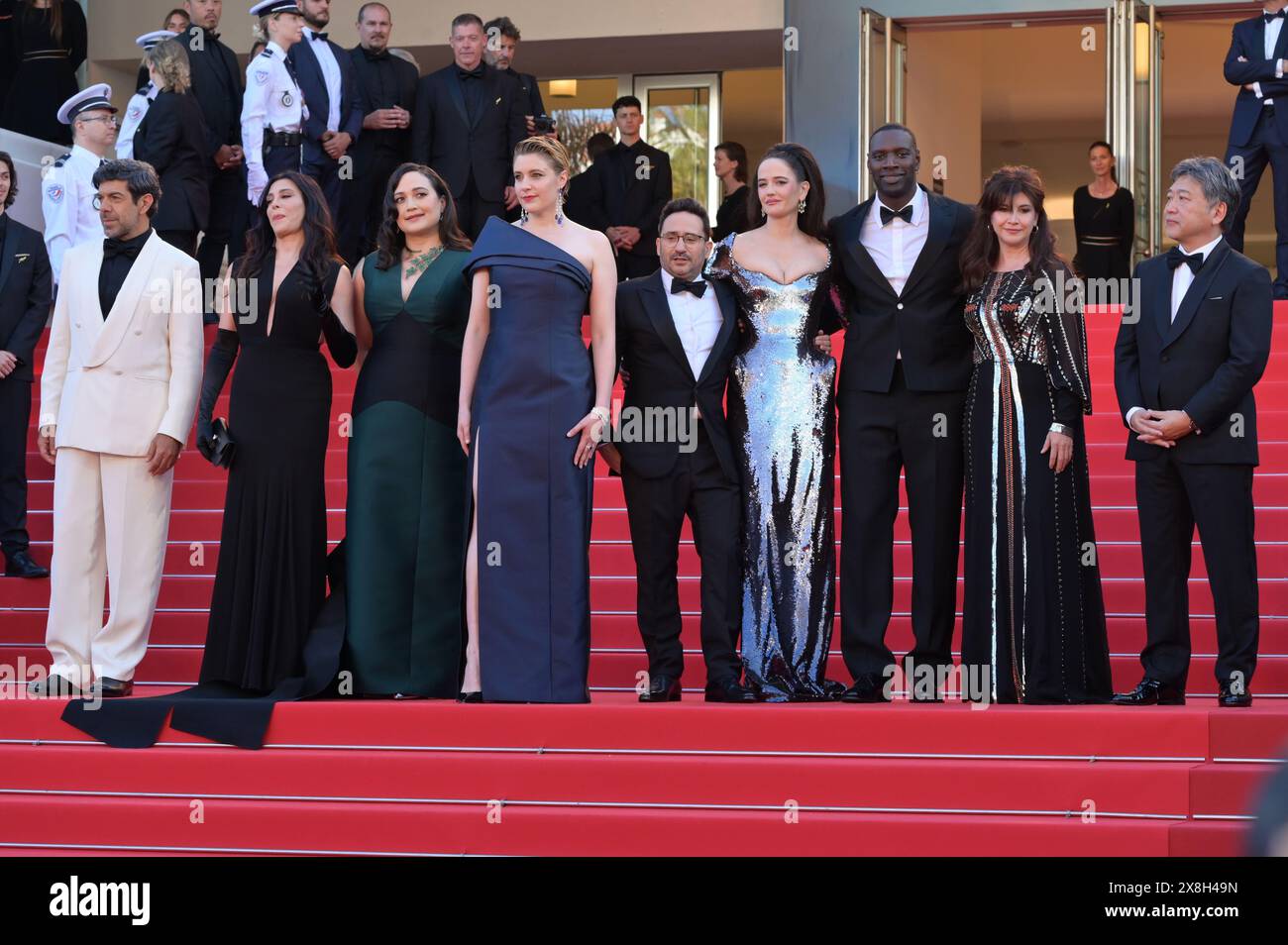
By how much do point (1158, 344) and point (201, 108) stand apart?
6347 millimetres

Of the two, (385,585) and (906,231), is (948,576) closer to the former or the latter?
(906,231)

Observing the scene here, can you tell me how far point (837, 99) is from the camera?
46.3 feet

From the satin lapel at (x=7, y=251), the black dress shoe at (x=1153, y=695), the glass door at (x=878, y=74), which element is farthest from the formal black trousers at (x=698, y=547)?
the glass door at (x=878, y=74)

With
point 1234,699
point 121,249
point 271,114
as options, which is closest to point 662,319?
point 121,249

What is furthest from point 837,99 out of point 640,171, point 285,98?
point 285,98

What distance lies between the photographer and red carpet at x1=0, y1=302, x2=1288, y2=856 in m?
5.04

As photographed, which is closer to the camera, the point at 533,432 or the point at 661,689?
the point at 661,689

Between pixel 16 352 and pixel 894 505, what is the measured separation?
14.9 feet

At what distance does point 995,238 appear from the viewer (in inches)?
235

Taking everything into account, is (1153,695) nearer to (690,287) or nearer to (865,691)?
(865,691)

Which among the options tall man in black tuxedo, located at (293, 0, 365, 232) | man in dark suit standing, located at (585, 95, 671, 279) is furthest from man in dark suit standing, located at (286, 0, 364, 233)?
man in dark suit standing, located at (585, 95, 671, 279)

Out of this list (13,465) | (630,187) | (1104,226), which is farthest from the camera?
(1104,226)

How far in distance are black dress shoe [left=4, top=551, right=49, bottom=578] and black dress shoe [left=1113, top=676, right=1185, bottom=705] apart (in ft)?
15.7
